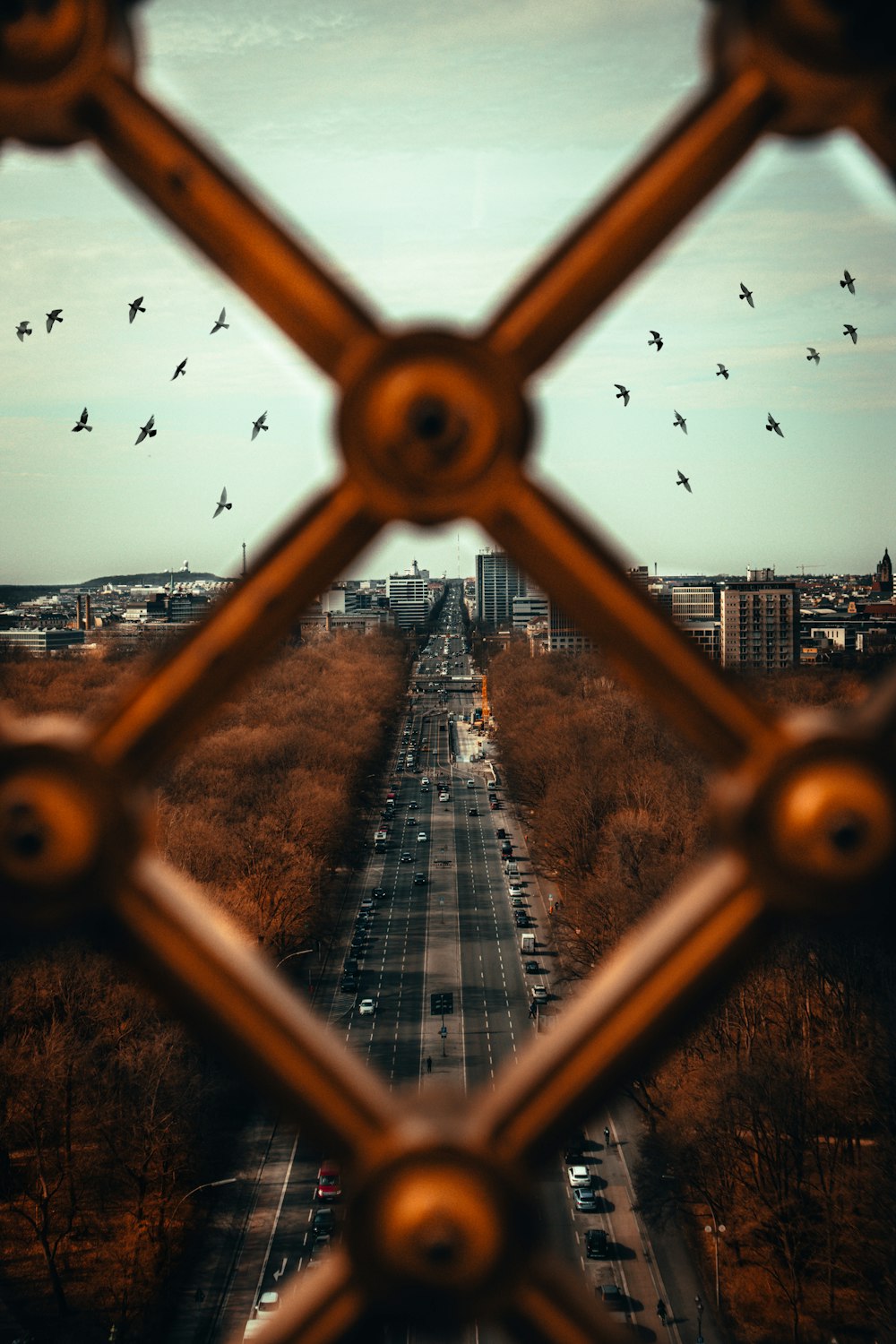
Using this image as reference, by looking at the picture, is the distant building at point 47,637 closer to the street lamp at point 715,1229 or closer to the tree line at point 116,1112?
the tree line at point 116,1112

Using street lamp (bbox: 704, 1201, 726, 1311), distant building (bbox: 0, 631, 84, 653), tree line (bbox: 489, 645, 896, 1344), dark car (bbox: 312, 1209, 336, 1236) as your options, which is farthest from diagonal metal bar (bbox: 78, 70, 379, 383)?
distant building (bbox: 0, 631, 84, 653)

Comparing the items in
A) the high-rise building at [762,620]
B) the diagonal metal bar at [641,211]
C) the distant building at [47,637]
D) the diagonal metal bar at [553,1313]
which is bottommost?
the diagonal metal bar at [553,1313]

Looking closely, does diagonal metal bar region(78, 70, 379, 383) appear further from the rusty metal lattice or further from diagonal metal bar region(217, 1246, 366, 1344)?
diagonal metal bar region(217, 1246, 366, 1344)

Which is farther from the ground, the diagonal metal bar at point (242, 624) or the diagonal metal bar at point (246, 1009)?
the diagonal metal bar at point (242, 624)

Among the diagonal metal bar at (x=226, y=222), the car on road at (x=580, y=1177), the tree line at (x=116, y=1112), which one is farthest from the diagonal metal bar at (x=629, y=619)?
the car on road at (x=580, y=1177)

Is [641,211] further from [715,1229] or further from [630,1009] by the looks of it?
[715,1229]

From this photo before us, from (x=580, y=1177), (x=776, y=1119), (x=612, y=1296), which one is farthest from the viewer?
(x=580, y=1177)

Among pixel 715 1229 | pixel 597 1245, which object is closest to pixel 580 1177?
pixel 597 1245
